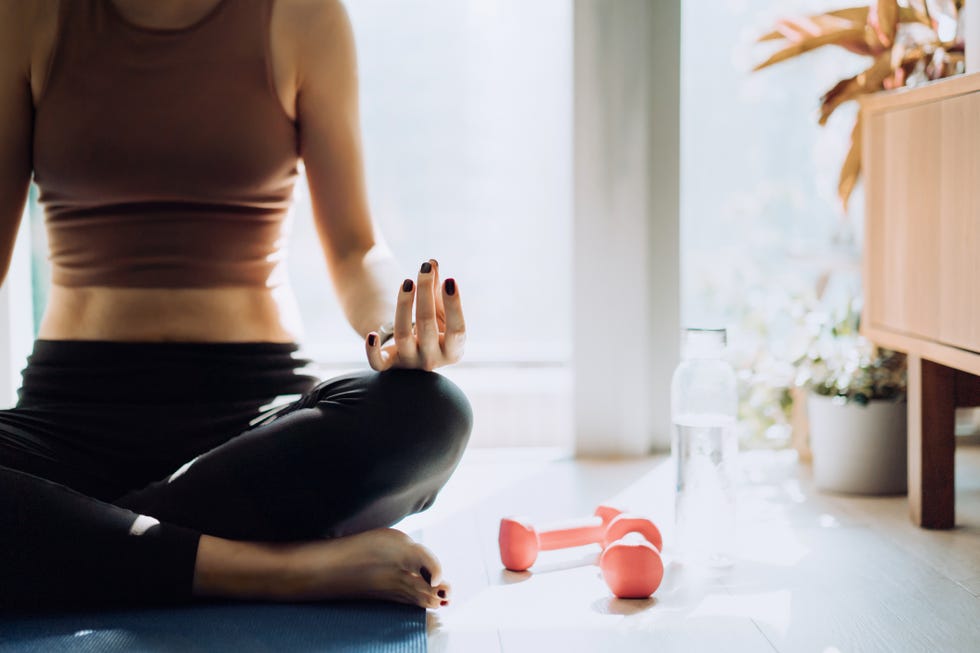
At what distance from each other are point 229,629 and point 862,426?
1133 mm

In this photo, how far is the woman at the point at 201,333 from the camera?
1.22 meters

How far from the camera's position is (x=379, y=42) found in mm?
2189

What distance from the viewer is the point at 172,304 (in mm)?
1438

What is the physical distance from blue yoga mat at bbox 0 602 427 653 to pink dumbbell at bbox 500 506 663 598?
0.23 metres

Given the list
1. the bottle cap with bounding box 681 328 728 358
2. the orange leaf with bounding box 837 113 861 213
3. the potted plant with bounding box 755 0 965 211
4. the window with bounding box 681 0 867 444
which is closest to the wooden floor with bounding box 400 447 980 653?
the bottle cap with bounding box 681 328 728 358

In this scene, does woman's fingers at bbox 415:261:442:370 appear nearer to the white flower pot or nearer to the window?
the white flower pot

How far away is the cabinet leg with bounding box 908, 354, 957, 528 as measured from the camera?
5.34ft

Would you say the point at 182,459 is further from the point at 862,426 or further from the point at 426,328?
the point at 862,426

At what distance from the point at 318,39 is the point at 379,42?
0.66 m

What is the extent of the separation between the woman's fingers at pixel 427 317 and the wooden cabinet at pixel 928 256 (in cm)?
71

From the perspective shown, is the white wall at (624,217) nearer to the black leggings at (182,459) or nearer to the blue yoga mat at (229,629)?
the black leggings at (182,459)

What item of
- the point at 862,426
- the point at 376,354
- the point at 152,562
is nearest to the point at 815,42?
the point at 862,426

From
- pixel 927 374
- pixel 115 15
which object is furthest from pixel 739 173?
pixel 115 15

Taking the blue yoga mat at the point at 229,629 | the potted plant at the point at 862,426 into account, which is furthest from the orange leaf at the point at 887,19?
the blue yoga mat at the point at 229,629
